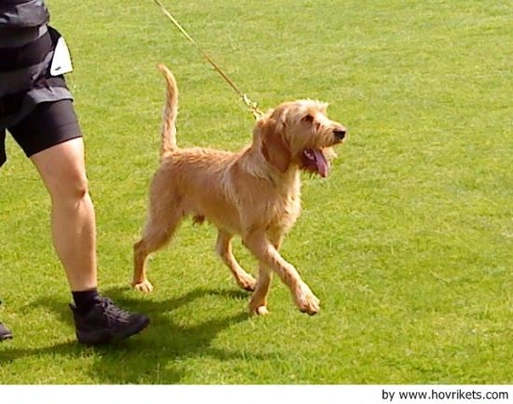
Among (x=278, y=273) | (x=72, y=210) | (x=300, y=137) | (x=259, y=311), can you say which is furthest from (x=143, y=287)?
(x=300, y=137)

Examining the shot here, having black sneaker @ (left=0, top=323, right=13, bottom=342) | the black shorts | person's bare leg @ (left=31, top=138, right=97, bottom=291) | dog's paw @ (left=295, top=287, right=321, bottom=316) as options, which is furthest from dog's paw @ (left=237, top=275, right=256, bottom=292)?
the black shorts

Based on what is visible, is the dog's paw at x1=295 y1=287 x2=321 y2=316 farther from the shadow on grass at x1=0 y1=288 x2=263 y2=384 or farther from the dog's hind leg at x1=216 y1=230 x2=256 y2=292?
the dog's hind leg at x1=216 y1=230 x2=256 y2=292

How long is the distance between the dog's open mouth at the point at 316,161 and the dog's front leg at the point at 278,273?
1.36 ft

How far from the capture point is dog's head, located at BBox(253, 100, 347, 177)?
4777 millimetres

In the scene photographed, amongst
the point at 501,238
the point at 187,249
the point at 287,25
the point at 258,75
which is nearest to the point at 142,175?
the point at 187,249

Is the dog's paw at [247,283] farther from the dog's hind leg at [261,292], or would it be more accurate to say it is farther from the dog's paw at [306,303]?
the dog's paw at [306,303]

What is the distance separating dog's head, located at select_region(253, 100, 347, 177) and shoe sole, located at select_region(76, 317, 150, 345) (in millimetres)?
989

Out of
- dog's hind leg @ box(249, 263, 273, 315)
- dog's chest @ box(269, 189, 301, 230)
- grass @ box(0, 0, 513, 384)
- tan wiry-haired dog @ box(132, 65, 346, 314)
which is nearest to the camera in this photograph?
grass @ box(0, 0, 513, 384)

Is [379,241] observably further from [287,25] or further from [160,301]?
[287,25]

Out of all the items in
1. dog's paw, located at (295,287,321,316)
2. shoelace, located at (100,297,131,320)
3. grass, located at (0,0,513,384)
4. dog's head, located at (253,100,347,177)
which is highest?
dog's head, located at (253,100,347,177)

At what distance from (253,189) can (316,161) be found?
343mm

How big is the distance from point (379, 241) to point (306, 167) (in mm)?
1228

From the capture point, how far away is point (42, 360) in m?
4.64

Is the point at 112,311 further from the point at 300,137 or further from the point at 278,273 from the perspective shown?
the point at 300,137
